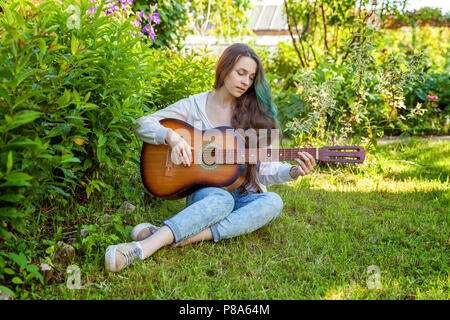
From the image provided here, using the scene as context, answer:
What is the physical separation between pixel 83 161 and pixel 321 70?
370cm

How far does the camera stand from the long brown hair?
2604 mm

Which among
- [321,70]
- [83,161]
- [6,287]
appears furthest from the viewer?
[321,70]

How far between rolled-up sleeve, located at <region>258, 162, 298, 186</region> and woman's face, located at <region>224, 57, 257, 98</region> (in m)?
A: 0.54

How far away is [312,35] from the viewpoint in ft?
22.9

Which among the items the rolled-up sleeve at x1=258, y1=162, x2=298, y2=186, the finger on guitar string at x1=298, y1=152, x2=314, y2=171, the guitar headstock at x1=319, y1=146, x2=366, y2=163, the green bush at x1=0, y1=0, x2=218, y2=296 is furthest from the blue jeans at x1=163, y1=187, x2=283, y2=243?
the green bush at x1=0, y1=0, x2=218, y2=296

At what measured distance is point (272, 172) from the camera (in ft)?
8.49

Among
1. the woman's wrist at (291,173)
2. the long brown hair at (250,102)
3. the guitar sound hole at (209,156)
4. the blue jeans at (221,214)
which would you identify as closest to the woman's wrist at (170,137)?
the guitar sound hole at (209,156)

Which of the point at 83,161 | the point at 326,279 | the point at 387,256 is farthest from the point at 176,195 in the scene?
the point at 387,256

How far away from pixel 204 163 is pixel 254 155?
1.11 ft

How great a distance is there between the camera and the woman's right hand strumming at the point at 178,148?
91.7 inches

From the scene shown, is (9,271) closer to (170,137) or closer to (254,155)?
(170,137)

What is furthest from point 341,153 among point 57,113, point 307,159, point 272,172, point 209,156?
point 57,113

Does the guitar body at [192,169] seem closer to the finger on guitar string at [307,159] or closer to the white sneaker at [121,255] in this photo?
the finger on guitar string at [307,159]
